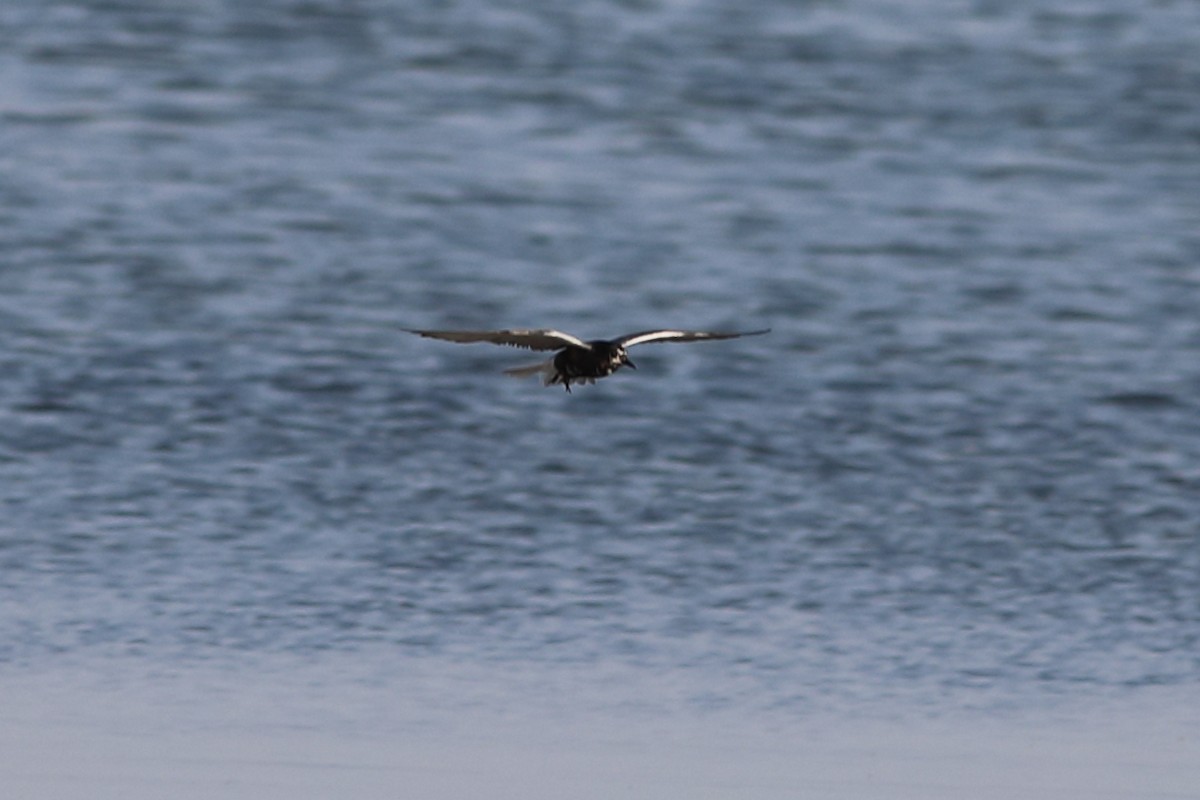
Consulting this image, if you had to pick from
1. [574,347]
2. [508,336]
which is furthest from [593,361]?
[508,336]

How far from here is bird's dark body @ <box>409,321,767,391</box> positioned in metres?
6.37

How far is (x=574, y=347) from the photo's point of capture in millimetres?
6785

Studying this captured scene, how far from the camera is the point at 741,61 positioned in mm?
19547

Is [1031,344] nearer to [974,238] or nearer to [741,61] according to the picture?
[974,238]

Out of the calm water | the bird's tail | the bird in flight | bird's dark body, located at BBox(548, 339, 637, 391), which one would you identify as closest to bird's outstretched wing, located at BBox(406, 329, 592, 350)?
the bird in flight

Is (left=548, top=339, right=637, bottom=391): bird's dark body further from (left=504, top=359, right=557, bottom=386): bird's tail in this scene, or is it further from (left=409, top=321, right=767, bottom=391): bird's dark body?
(left=504, top=359, right=557, bottom=386): bird's tail

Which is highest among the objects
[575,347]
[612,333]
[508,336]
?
[612,333]

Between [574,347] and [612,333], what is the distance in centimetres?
702

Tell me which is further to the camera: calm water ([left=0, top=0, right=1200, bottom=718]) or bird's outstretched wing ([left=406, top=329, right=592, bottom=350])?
calm water ([left=0, top=0, right=1200, bottom=718])

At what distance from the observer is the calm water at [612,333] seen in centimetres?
1010

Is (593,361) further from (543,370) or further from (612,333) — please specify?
(612,333)

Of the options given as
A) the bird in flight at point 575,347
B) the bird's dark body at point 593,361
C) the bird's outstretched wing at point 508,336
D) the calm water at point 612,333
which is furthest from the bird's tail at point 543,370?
the calm water at point 612,333

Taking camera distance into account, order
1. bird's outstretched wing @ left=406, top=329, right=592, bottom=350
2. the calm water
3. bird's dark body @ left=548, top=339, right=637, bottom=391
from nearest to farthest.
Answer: bird's outstretched wing @ left=406, top=329, right=592, bottom=350, bird's dark body @ left=548, top=339, right=637, bottom=391, the calm water

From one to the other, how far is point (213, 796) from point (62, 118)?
1087 cm
